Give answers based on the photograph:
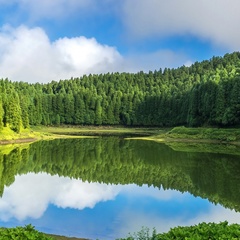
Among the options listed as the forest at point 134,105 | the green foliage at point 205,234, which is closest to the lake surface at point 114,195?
the green foliage at point 205,234

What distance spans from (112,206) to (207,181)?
39.4 feet

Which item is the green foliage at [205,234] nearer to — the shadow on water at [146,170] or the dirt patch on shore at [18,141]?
the shadow on water at [146,170]

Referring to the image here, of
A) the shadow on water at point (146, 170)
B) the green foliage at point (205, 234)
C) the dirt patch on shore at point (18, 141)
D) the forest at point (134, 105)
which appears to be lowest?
the green foliage at point (205, 234)

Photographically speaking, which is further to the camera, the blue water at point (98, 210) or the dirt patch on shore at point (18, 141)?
the dirt patch on shore at point (18, 141)

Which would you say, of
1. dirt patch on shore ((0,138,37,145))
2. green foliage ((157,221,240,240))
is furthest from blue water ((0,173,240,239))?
dirt patch on shore ((0,138,37,145))

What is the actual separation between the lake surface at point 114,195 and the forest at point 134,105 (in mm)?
37058

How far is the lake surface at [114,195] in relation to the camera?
1973cm

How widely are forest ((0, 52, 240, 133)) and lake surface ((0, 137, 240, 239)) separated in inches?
1459

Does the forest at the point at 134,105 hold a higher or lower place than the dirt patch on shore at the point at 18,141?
higher

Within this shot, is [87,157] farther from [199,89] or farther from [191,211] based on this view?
[199,89]

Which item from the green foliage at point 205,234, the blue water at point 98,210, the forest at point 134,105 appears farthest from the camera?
the forest at point 134,105

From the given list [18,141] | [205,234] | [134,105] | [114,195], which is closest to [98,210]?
[114,195]

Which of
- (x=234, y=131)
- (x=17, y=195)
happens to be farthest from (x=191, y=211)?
(x=234, y=131)

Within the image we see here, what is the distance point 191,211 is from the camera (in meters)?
22.8
